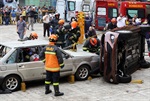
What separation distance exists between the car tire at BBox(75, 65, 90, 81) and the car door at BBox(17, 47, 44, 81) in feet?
4.09

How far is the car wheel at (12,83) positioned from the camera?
9172mm

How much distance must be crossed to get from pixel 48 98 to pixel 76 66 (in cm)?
179

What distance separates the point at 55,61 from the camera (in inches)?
348

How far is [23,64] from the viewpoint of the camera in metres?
9.38

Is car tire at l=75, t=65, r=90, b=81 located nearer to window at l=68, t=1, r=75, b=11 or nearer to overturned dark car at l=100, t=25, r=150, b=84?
overturned dark car at l=100, t=25, r=150, b=84

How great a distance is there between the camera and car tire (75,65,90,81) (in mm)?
10438

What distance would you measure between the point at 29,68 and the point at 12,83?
0.60m

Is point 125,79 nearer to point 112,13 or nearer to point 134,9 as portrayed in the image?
point 134,9

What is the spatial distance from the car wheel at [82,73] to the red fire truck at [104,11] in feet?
39.9

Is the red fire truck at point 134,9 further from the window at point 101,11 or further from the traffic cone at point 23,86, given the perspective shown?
the traffic cone at point 23,86

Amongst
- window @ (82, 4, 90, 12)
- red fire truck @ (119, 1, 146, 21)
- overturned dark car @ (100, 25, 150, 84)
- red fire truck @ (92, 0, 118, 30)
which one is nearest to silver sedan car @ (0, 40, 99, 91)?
overturned dark car @ (100, 25, 150, 84)

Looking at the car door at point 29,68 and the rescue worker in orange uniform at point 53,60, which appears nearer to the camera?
the rescue worker in orange uniform at point 53,60

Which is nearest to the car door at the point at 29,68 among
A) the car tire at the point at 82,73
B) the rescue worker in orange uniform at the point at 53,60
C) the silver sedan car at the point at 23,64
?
the silver sedan car at the point at 23,64

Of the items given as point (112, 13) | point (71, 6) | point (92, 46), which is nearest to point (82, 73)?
point (92, 46)
